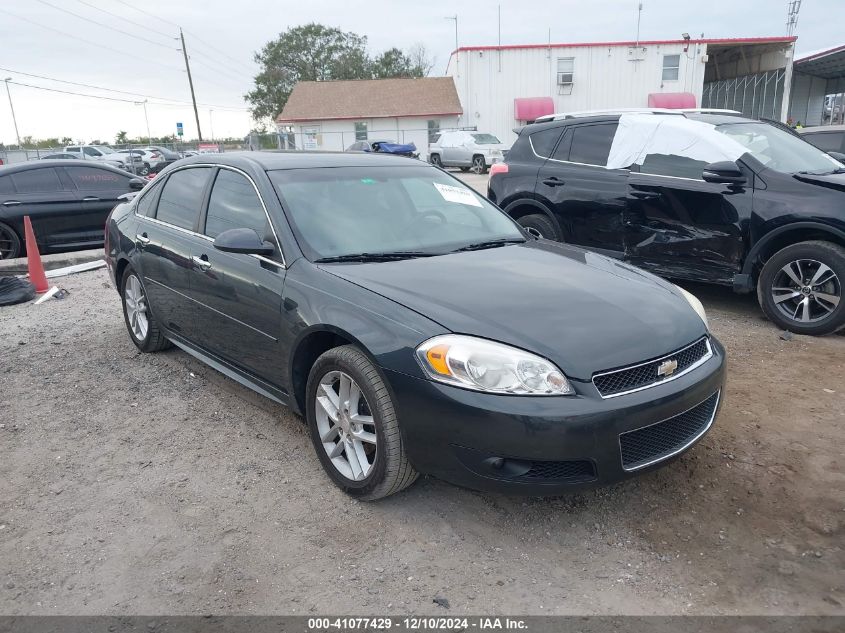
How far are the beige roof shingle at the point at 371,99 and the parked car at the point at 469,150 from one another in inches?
442

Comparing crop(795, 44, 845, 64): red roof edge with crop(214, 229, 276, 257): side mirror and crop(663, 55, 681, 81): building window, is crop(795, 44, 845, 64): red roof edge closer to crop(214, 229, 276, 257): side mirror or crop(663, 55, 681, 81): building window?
crop(663, 55, 681, 81): building window

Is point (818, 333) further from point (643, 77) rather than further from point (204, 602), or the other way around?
point (643, 77)

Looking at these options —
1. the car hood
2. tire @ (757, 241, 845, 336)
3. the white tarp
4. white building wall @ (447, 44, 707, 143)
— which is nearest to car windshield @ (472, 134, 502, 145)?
white building wall @ (447, 44, 707, 143)

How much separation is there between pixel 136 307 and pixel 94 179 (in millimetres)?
5710

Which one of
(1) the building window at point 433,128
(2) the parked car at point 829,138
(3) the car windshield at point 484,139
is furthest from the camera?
(1) the building window at point 433,128

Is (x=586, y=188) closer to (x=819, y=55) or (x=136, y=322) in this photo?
(x=136, y=322)

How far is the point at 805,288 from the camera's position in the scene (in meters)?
5.49

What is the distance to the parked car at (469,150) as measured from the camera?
2733 centimetres

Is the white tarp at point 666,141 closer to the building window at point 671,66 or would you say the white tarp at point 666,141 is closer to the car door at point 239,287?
the car door at point 239,287

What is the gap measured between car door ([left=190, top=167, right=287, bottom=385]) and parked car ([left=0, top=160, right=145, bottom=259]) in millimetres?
6620

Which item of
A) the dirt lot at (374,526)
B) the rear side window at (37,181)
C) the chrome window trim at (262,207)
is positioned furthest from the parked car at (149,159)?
the dirt lot at (374,526)

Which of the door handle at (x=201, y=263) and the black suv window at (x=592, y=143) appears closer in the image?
the door handle at (x=201, y=263)

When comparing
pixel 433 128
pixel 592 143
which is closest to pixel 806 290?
pixel 592 143

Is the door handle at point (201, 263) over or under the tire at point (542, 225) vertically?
over
